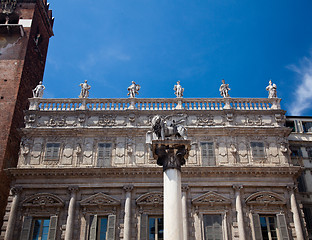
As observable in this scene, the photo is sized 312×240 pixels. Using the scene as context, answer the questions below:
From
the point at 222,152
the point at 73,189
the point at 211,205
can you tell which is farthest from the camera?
the point at 222,152

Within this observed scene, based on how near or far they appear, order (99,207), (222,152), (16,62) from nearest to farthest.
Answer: (99,207), (222,152), (16,62)

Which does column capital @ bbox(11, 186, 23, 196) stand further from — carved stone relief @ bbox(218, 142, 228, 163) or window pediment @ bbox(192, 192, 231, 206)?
carved stone relief @ bbox(218, 142, 228, 163)

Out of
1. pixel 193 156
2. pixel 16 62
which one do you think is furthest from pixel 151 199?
pixel 16 62

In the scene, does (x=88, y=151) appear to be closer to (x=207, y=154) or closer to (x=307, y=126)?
(x=207, y=154)

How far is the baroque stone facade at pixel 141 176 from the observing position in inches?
976

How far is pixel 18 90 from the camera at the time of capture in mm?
30297

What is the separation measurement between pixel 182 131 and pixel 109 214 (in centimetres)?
1119

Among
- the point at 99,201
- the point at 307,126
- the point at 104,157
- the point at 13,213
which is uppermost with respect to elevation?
the point at 307,126

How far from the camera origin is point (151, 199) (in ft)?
83.7

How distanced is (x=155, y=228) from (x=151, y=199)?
190 centimetres

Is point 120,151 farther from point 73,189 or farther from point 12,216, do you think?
point 12,216

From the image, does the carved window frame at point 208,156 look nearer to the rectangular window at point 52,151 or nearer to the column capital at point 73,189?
the column capital at point 73,189

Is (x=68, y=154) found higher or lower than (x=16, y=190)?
higher

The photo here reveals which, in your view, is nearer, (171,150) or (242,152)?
(171,150)
